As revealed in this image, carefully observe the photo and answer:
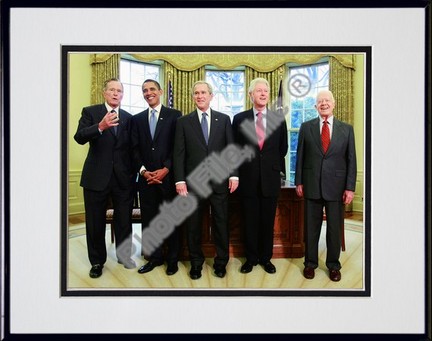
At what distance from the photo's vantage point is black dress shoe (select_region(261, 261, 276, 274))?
197cm

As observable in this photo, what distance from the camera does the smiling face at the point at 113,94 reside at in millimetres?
1933

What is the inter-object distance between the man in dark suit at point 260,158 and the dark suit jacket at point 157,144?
0.43m

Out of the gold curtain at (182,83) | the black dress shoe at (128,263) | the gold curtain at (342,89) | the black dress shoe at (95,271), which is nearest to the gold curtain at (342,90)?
the gold curtain at (342,89)

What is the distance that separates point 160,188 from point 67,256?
0.68m

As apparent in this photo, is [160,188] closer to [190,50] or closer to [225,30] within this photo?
[190,50]

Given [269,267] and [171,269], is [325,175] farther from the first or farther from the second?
[171,269]

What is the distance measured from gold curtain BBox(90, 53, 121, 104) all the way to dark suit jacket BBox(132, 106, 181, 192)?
0.30m

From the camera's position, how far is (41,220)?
1.82 meters

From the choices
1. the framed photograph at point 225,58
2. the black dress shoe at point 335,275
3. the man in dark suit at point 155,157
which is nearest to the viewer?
the framed photograph at point 225,58

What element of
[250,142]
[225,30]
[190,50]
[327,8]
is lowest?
[250,142]

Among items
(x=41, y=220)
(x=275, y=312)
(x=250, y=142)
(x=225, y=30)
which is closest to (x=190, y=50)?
(x=225, y=30)

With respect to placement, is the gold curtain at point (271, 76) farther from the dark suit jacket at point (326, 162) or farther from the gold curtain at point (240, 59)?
the dark suit jacket at point (326, 162)

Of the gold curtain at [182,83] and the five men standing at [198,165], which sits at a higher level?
the gold curtain at [182,83]

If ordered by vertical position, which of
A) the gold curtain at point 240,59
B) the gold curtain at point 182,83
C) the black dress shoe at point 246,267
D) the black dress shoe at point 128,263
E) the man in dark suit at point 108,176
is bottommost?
the black dress shoe at point 246,267
